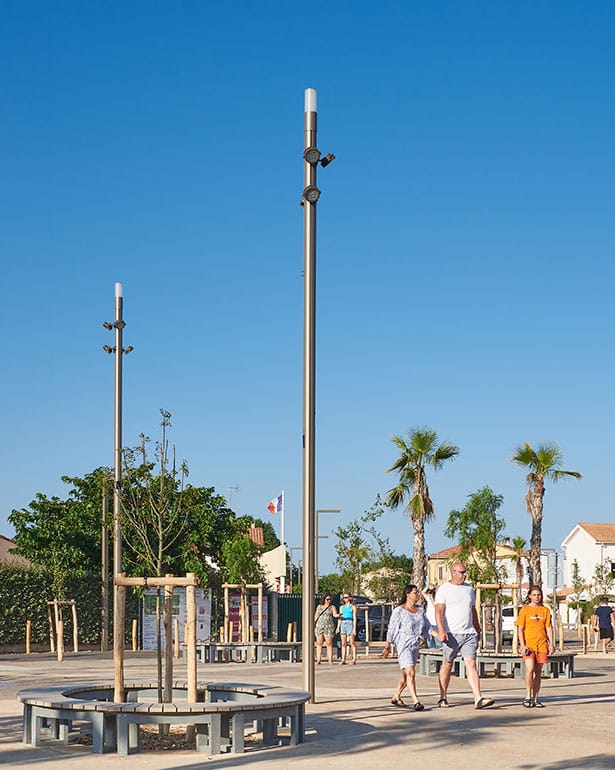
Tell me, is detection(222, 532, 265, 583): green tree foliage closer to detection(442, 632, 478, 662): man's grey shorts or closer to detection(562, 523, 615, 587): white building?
detection(442, 632, 478, 662): man's grey shorts

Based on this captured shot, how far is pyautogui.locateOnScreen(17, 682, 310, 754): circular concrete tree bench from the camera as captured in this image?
11945mm

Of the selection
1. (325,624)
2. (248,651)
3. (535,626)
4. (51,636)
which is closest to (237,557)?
(51,636)

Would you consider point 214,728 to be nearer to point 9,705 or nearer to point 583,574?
point 9,705

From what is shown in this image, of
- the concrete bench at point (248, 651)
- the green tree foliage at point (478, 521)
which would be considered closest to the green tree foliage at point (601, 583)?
the green tree foliage at point (478, 521)

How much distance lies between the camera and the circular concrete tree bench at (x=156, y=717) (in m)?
11.9

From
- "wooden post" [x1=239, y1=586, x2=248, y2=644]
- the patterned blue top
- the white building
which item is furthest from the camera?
the white building

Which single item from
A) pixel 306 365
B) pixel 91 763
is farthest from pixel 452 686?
pixel 91 763

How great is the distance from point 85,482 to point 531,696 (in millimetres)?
28104

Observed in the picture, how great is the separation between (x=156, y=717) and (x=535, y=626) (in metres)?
7.18

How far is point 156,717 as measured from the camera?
39.2 ft

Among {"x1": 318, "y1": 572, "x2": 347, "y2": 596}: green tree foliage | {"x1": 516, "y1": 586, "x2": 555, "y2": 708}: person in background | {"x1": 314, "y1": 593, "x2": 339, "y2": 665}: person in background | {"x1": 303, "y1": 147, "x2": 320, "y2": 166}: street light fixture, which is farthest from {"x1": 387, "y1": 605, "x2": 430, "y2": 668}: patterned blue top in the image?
{"x1": 318, "y1": 572, "x2": 347, "y2": 596}: green tree foliage

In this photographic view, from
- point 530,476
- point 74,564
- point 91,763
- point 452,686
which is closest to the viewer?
point 91,763

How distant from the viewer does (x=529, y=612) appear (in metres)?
17.6

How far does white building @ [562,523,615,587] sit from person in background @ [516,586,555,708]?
279 ft
